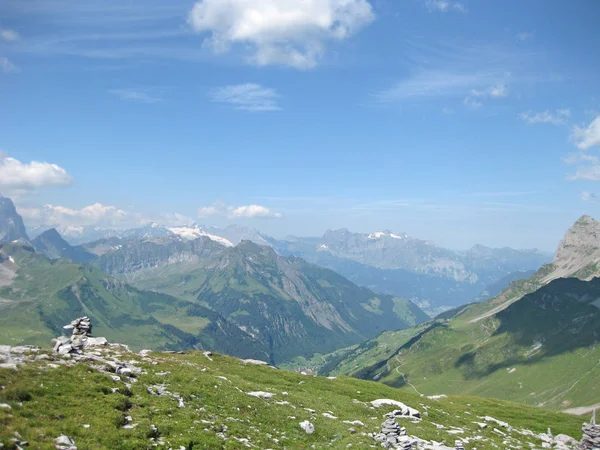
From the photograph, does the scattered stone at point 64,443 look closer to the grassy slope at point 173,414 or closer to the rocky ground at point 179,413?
the rocky ground at point 179,413

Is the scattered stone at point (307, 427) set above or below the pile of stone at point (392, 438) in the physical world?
above

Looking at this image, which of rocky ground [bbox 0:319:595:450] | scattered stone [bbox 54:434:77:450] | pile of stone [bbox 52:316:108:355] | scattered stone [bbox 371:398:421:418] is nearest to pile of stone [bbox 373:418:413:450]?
rocky ground [bbox 0:319:595:450]

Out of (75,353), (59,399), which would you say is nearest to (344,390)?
(75,353)

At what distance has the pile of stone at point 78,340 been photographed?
3906 centimetres

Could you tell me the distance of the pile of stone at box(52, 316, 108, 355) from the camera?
39.1 m

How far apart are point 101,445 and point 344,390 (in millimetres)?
42795

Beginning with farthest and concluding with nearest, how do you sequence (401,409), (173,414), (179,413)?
1. (401,409)
2. (179,413)
3. (173,414)

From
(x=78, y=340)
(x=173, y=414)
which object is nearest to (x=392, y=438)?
(x=173, y=414)

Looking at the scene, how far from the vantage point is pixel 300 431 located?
33469mm

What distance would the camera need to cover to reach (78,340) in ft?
157

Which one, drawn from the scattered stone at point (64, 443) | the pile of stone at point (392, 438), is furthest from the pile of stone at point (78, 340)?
the pile of stone at point (392, 438)

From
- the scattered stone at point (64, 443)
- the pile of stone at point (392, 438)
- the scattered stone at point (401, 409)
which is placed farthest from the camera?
the scattered stone at point (401, 409)

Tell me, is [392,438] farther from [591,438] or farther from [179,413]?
[591,438]

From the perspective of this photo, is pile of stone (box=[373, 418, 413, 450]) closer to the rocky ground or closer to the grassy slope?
the rocky ground
